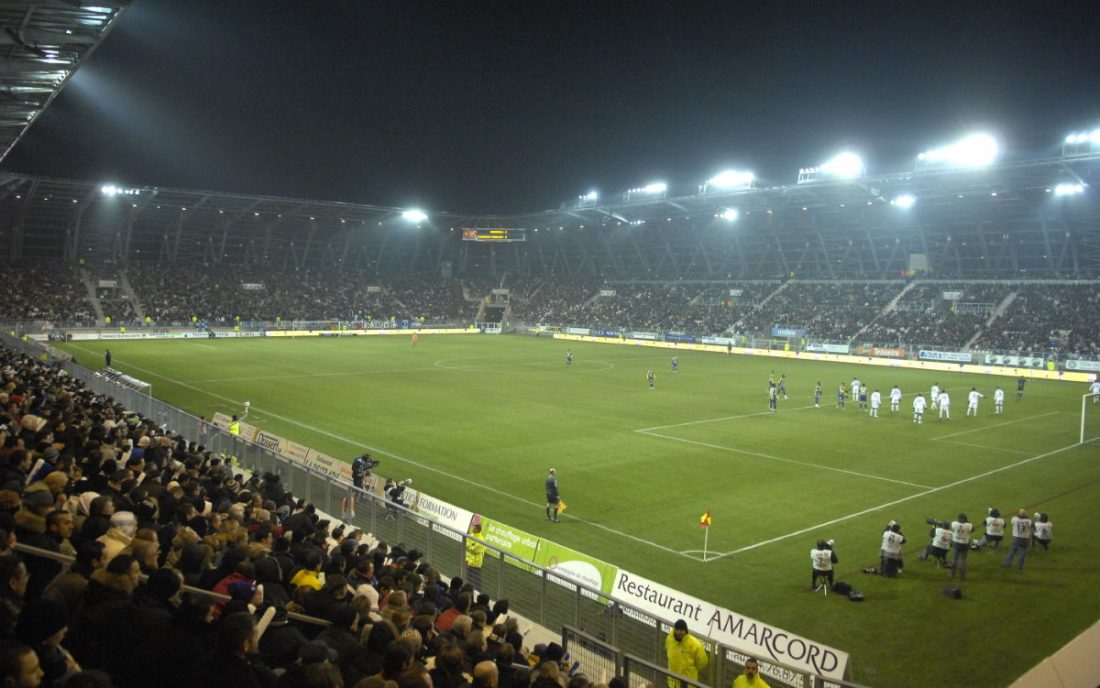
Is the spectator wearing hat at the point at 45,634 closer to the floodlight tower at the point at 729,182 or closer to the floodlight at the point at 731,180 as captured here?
the floodlight tower at the point at 729,182

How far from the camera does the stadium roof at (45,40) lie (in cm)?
1419

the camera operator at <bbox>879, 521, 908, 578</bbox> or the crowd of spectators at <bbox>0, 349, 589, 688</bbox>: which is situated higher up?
the crowd of spectators at <bbox>0, 349, 589, 688</bbox>

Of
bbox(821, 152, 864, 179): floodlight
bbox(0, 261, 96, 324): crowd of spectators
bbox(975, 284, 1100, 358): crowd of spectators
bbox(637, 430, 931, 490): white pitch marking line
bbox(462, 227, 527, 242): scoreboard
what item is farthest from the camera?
bbox(462, 227, 527, 242): scoreboard

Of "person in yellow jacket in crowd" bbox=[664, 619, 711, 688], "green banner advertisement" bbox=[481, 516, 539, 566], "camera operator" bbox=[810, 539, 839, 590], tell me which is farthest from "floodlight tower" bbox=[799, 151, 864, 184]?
"person in yellow jacket in crowd" bbox=[664, 619, 711, 688]

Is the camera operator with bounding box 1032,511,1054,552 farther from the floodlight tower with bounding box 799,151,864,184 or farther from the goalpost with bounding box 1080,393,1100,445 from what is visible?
the floodlight tower with bounding box 799,151,864,184

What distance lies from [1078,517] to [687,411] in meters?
18.3

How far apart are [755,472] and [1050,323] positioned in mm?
50840

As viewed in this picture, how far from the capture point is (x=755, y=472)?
985 inches

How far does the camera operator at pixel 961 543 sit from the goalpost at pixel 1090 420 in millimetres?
17363

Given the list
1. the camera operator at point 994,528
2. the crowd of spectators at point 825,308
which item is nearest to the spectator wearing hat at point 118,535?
the camera operator at point 994,528

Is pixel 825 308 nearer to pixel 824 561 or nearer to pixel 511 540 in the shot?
pixel 824 561

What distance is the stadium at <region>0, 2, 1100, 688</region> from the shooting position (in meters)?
9.71

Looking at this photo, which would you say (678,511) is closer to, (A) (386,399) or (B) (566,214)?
(A) (386,399)

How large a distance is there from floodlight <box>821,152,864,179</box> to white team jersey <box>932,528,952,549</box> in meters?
54.7
